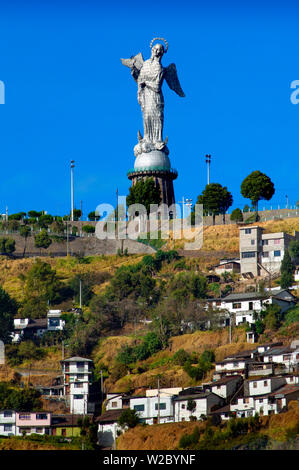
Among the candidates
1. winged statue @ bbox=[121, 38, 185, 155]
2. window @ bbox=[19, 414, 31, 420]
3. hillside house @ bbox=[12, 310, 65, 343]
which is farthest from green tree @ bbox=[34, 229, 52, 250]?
window @ bbox=[19, 414, 31, 420]

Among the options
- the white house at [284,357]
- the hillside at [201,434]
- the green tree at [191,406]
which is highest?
the white house at [284,357]

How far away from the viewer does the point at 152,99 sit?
4958 inches

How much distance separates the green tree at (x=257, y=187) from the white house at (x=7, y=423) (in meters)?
43.1

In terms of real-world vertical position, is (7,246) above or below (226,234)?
above

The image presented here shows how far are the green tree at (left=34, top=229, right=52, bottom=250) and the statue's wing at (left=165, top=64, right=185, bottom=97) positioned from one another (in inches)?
816

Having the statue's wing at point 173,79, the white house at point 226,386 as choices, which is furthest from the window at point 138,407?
the statue's wing at point 173,79

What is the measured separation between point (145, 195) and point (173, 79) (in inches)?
543

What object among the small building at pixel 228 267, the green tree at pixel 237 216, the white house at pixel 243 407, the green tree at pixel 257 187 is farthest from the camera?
the green tree at pixel 237 216

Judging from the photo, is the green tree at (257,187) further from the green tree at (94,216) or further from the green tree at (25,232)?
the green tree at (25,232)

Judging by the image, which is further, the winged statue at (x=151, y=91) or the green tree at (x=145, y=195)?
the winged statue at (x=151, y=91)

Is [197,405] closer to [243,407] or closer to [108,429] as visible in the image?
[243,407]

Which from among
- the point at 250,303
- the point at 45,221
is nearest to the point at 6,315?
the point at 250,303

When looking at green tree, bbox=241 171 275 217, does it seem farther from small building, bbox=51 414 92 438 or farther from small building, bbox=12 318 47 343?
small building, bbox=51 414 92 438

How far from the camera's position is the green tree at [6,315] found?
95.2 metres
